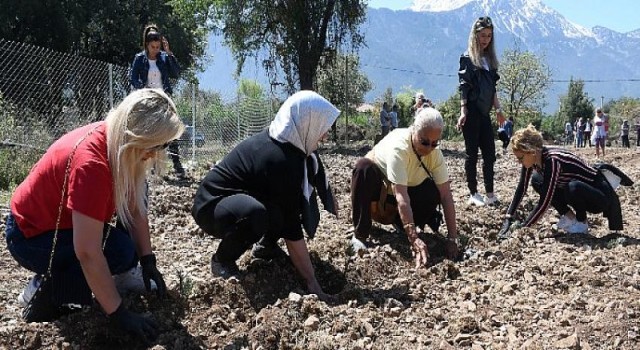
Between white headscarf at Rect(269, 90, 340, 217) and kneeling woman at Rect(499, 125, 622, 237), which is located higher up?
white headscarf at Rect(269, 90, 340, 217)

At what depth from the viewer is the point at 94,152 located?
253 cm

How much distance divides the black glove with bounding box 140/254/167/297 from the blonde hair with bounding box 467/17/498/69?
3.58 metres

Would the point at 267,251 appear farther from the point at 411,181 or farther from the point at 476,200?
the point at 476,200

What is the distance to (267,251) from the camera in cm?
388

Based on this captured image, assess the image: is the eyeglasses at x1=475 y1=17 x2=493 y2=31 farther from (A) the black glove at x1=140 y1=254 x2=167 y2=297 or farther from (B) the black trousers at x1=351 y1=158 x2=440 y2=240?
(A) the black glove at x1=140 y1=254 x2=167 y2=297

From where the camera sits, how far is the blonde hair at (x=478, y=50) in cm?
556

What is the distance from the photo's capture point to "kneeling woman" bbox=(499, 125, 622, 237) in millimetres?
4488

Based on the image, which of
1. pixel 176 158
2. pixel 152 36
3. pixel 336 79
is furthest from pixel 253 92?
pixel 152 36

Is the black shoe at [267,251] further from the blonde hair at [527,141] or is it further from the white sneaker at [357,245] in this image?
the blonde hair at [527,141]

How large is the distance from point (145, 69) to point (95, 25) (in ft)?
45.8

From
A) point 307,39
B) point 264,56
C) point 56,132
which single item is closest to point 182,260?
point 56,132

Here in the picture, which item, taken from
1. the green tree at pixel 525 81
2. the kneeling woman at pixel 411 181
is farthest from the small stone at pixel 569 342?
the green tree at pixel 525 81

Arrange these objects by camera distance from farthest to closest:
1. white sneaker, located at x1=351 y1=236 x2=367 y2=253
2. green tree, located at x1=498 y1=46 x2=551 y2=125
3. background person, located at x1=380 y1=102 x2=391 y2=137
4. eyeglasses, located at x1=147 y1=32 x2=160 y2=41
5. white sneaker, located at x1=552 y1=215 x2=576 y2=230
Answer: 1. green tree, located at x1=498 y1=46 x2=551 y2=125
2. background person, located at x1=380 y1=102 x2=391 y2=137
3. eyeglasses, located at x1=147 y1=32 x2=160 y2=41
4. white sneaker, located at x1=552 y1=215 x2=576 y2=230
5. white sneaker, located at x1=351 y1=236 x2=367 y2=253

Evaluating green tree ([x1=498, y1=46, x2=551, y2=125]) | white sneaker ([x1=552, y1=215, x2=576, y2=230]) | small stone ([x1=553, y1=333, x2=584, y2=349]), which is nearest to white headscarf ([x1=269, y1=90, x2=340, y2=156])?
small stone ([x1=553, y1=333, x2=584, y2=349])
